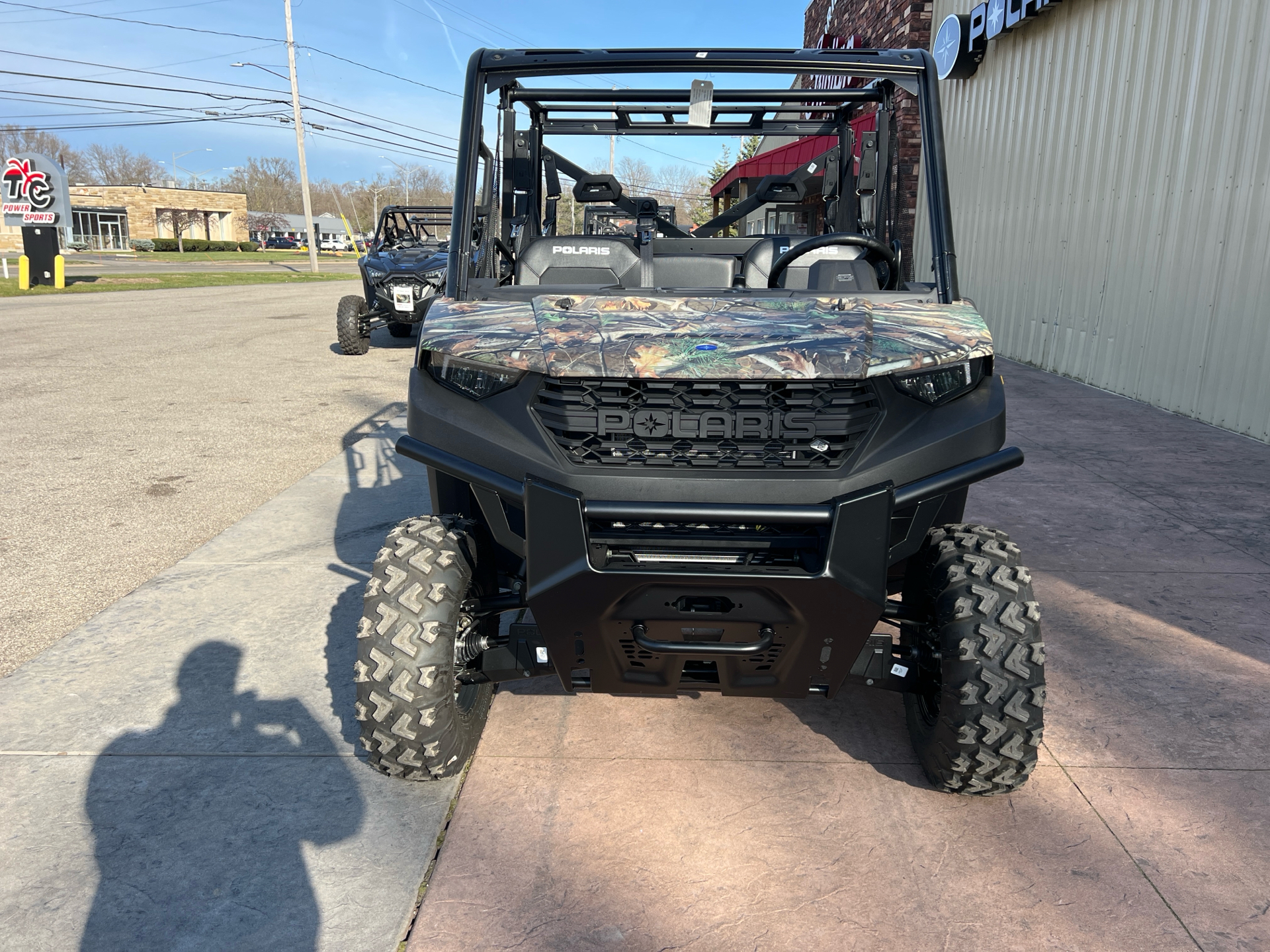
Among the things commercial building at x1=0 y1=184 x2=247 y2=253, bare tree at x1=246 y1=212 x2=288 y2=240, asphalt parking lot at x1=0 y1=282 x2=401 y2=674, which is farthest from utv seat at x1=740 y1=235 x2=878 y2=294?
bare tree at x1=246 y1=212 x2=288 y2=240

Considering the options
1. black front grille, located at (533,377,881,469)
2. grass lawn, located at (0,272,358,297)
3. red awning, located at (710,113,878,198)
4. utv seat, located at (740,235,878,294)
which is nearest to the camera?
black front grille, located at (533,377,881,469)

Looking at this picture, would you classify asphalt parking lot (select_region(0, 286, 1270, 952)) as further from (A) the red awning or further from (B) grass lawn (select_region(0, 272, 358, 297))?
(B) grass lawn (select_region(0, 272, 358, 297))

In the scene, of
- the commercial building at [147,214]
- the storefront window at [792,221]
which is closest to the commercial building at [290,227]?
the commercial building at [147,214]

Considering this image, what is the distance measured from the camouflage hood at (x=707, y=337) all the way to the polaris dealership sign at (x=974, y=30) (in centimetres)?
1021

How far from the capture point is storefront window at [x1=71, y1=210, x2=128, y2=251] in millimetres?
72363

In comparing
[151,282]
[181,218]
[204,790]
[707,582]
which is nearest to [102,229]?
[181,218]

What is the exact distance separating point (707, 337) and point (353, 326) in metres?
11.0

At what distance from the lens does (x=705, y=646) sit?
8.03 ft

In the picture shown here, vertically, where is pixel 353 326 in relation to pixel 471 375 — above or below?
below

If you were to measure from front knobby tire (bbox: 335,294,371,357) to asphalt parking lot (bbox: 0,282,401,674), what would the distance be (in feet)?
0.60

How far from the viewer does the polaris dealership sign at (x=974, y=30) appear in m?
11.3

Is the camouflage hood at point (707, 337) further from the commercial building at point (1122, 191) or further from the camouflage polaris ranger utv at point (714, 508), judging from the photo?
the commercial building at point (1122, 191)

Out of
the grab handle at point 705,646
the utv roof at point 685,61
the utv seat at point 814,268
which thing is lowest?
the grab handle at point 705,646

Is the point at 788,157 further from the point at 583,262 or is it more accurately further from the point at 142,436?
the point at 583,262
